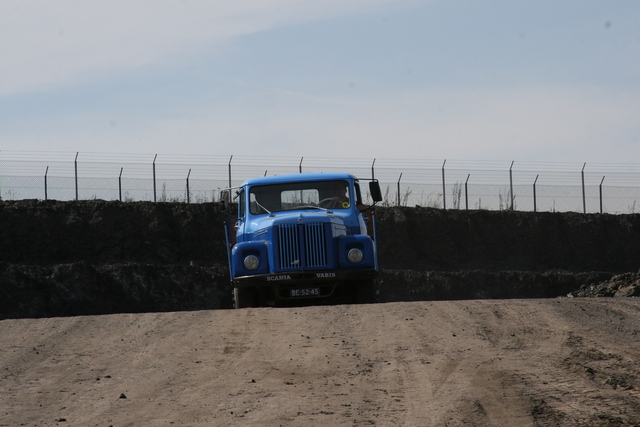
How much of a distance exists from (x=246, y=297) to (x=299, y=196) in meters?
2.20

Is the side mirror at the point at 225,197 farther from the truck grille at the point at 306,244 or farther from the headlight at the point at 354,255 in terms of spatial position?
the headlight at the point at 354,255

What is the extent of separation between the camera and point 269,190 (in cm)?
1571

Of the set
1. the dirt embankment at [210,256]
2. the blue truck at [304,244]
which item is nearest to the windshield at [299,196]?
the blue truck at [304,244]

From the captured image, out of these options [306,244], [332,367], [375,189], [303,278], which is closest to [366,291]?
[303,278]

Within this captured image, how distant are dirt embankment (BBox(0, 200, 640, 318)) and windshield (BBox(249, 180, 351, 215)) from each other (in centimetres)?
903

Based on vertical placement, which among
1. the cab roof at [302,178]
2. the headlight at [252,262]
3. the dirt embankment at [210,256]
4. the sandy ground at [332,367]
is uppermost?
the cab roof at [302,178]

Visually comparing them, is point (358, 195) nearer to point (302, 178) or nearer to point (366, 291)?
point (302, 178)

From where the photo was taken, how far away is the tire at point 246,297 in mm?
14953

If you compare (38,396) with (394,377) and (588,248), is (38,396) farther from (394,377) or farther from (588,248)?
(588,248)

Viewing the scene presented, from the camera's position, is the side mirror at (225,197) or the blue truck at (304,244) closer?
the blue truck at (304,244)

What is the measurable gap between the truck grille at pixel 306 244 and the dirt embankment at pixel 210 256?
32.0 feet

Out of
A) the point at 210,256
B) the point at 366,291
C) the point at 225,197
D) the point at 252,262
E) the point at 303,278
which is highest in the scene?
the point at 225,197

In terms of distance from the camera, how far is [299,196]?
1552cm

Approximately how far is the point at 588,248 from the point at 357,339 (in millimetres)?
29115
